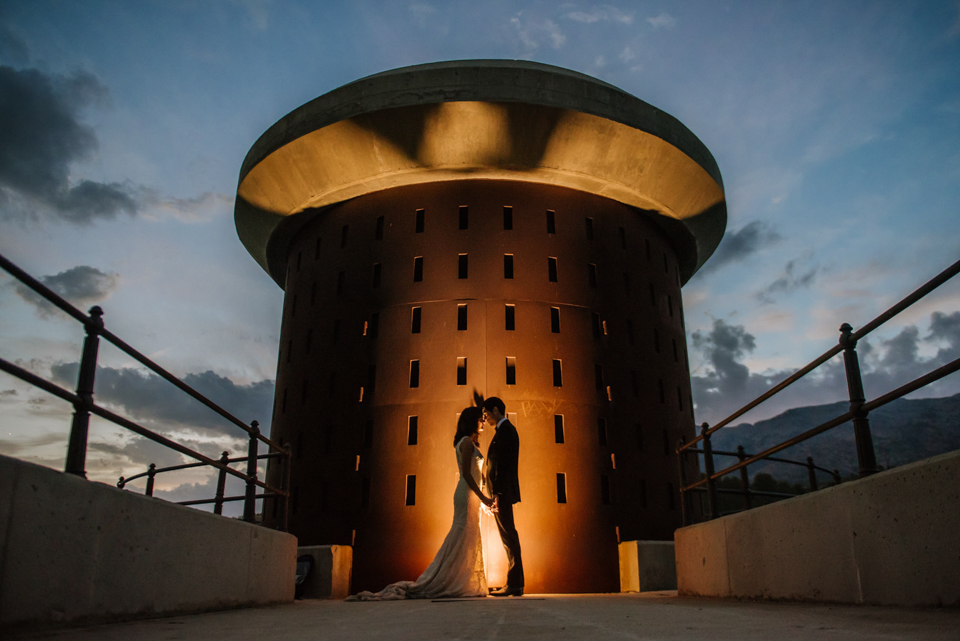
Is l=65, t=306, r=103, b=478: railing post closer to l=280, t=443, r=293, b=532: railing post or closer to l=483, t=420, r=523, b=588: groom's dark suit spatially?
l=280, t=443, r=293, b=532: railing post

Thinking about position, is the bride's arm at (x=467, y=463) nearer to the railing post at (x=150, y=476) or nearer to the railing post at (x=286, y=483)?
the railing post at (x=286, y=483)

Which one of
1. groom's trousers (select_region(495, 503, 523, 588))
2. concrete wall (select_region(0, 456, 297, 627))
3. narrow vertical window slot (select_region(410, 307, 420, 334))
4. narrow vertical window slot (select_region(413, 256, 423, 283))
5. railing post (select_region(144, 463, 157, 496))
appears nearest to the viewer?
concrete wall (select_region(0, 456, 297, 627))

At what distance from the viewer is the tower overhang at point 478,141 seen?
13.1 meters

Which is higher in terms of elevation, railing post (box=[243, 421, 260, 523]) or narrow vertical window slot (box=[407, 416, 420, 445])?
narrow vertical window slot (box=[407, 416, 420, 445])

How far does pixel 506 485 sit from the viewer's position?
25.4 ft

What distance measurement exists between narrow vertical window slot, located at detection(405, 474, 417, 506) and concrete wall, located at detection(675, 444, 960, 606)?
24.1ft

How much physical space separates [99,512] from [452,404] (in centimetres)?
909

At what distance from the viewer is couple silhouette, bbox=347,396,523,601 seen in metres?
7.59

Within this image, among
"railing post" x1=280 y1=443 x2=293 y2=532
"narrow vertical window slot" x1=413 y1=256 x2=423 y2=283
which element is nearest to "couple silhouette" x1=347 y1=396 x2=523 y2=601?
"railing post" x1=280 y1=443 x2=293 y2=532

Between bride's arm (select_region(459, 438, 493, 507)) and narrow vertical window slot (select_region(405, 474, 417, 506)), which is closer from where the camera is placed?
bride's arm (select_region(459, 438, 493, 507))

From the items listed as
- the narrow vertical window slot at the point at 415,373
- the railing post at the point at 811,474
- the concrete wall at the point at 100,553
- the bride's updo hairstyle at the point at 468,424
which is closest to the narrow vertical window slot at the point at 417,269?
the narrow vertical window slot at the point at 415,373

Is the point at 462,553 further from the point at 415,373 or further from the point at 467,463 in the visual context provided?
the point at 415,373

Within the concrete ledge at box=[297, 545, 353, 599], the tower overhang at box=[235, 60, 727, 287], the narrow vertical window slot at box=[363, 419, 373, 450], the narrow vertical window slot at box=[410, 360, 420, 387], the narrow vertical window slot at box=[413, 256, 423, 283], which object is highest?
the tower overhang at box=[235, 60, 727, 287]

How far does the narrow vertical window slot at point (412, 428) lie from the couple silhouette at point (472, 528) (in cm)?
456
